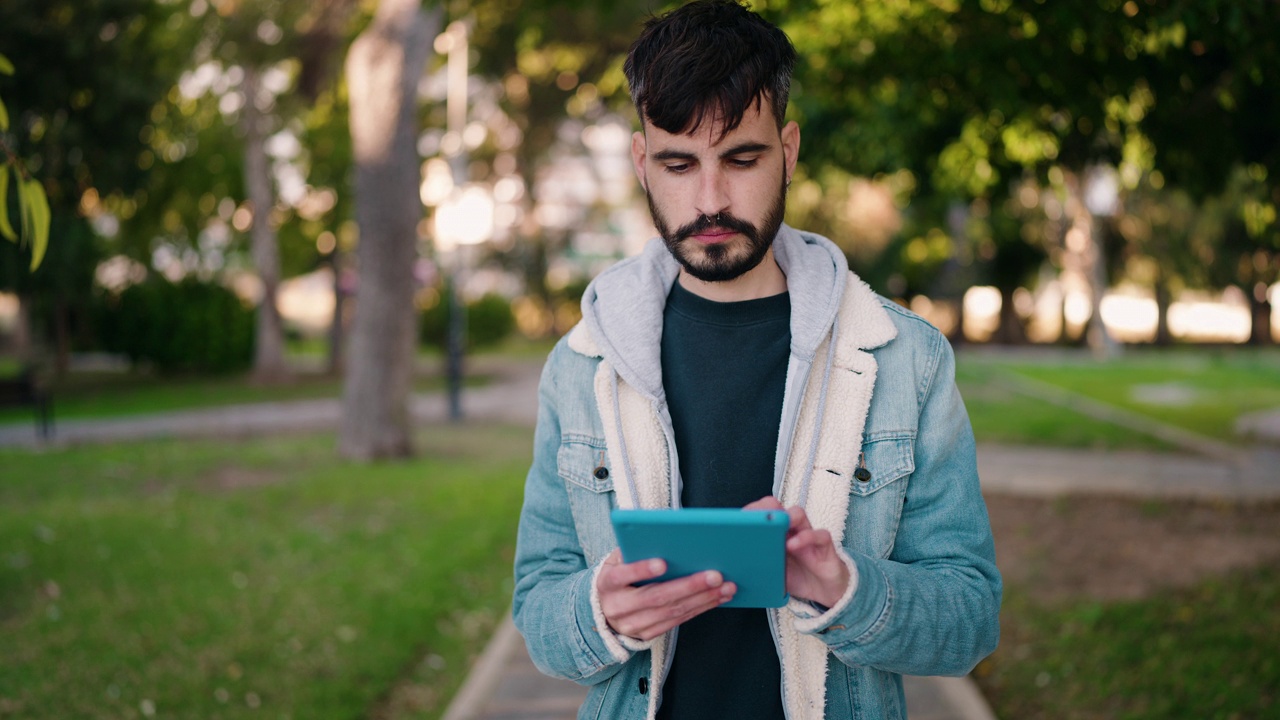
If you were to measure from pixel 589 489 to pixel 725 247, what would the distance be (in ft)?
1.86

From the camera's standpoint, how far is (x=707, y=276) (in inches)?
87.6

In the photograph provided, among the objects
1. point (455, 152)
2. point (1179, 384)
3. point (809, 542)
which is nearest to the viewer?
point (809, 542)

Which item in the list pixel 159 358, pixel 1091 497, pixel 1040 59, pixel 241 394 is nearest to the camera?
pixel 1040 59

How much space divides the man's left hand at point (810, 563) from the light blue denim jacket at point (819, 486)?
98mm

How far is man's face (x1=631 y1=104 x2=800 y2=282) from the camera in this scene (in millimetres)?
2166

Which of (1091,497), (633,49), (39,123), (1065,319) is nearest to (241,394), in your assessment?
(39,123)

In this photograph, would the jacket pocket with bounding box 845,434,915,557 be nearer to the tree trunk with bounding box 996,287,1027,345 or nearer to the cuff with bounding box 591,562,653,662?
the cuff with bounding box 591,562,653,662

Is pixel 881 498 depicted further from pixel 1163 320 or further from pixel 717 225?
pixel 1163 320

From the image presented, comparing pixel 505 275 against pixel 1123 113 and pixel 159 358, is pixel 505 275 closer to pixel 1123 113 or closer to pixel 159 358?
pixel 159 358

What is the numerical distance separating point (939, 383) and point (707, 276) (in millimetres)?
516

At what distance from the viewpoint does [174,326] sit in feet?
83.7

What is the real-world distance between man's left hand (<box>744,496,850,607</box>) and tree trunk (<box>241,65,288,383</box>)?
2227 cm

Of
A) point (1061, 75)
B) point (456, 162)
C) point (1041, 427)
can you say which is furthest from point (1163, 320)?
point (1061, 75)

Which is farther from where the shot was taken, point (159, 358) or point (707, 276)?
point (159, 358)
